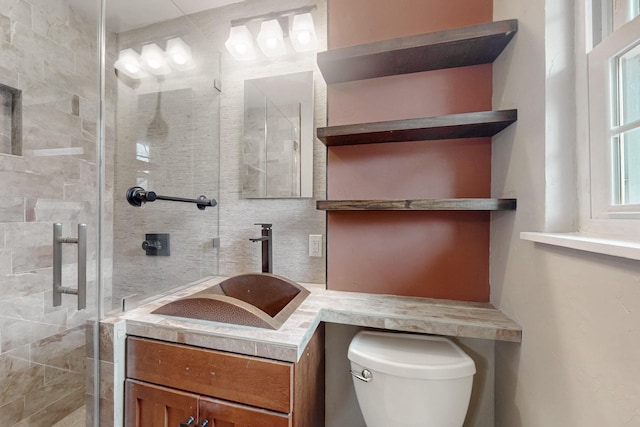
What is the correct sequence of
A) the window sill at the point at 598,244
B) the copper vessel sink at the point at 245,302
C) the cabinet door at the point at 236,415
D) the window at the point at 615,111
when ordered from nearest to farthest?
1. the window sill at the point at 598,244
2. the window at the point at 615,111
3. the cabinet door at the point at 236,415
4. the copper vessel sink at the point at 245,302

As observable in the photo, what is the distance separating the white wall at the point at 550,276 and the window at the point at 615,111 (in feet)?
0.20

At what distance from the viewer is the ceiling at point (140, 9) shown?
1201 mm

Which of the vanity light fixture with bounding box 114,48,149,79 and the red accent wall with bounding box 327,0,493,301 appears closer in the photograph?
the red accent wall with bounding box 327,0,493,301

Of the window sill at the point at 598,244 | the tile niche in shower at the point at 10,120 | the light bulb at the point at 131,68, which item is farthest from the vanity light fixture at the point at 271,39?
the window sill at the point at 598,244

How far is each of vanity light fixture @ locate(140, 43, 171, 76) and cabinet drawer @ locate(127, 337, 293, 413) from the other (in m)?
1.40

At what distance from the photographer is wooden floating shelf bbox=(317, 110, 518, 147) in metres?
0.93

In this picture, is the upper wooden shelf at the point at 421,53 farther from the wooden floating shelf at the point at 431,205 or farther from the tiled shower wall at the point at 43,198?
the tiled shower wall at the point at 43,198

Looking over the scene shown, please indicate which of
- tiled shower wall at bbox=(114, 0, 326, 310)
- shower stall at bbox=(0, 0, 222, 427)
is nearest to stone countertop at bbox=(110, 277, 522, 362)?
shower stall at bbox=(0, 0, 222, 427)

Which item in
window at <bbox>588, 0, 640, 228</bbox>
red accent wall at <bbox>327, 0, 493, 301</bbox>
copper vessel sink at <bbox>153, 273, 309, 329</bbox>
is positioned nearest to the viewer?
window at <bbox>588, 0, 640, 228</bbox>

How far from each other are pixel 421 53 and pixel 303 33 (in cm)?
69

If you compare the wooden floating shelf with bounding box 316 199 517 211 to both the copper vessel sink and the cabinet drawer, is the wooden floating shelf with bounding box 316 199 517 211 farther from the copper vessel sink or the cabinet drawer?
the cabinet drawer

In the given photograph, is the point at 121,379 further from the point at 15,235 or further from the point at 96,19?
the point at 96,19

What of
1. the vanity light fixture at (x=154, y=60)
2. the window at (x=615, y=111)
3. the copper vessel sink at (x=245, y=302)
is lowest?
the copper vessel sink at (x=245, y=302)

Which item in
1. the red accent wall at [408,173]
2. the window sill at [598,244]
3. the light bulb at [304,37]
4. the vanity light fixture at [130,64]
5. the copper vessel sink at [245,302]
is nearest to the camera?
the window sill at [598,244]
